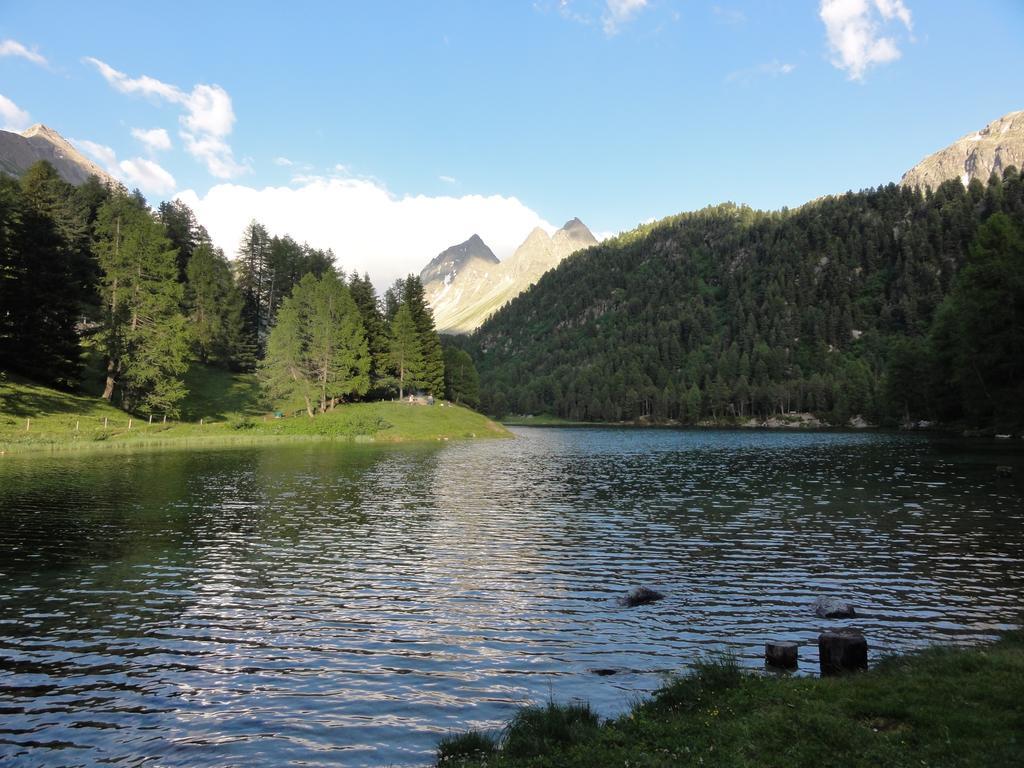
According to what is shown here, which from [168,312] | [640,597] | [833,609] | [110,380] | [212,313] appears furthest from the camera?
[212,313]

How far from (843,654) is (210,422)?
310ft

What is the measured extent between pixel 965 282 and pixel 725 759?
110 meters

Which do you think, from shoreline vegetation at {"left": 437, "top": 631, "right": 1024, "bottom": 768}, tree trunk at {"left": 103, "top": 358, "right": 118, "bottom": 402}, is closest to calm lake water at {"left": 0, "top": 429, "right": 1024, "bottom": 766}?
shoreline vegetation at {"left": 437, "top": 631, "right": 1024, "bottom": 768}

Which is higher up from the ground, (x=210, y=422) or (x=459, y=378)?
(x=459, y=378)

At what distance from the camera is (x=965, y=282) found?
93.8m

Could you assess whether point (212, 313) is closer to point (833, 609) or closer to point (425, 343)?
point (425, 343)

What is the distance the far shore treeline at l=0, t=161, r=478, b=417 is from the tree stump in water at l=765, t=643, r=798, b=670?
85.0m

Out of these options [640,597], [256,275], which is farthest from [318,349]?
[640,597]

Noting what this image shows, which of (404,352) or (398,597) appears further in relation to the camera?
(404,352)

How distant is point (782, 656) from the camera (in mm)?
14578

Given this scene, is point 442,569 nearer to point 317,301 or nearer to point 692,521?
point 692,521

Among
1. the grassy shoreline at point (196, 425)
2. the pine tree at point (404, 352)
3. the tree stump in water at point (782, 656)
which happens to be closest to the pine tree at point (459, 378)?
the pine tree at point (404, 352)

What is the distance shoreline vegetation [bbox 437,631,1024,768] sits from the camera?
372 inches

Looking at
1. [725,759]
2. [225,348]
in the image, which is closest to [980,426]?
[725,759]
